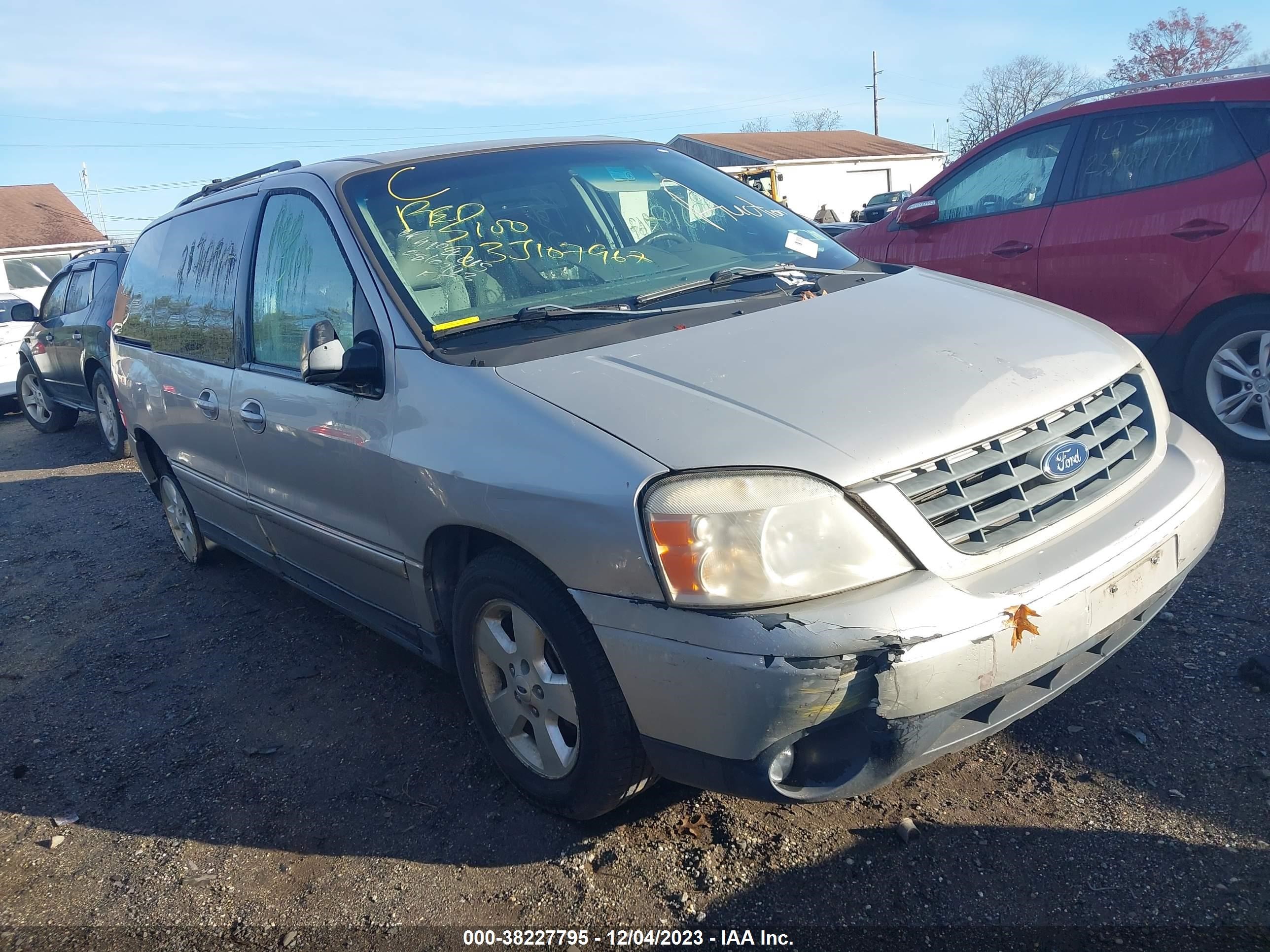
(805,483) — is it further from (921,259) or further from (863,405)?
(921,259)

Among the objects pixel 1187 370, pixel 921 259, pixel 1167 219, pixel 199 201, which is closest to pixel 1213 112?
pixel 1167 219

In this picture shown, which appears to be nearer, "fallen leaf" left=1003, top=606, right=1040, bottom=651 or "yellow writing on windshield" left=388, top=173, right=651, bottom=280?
"fallen leaf" left=1003, top=606, right=1040, bottom=651

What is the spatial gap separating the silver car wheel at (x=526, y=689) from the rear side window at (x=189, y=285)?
1887 millimetres

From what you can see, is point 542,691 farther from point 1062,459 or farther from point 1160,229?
point 1160,229

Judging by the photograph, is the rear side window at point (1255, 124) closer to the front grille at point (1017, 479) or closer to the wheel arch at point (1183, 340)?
the wheel arch at point (1183, 340)

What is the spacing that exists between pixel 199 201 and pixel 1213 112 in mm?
4862

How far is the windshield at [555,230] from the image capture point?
304cm

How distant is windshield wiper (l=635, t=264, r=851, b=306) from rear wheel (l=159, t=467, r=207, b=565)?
9.83ft

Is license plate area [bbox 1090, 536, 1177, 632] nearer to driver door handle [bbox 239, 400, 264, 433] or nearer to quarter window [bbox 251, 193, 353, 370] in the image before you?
quarter window [bbox 251, 193, 353, 370]

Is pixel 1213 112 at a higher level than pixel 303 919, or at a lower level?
higher

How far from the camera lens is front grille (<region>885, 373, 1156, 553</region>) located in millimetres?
2203

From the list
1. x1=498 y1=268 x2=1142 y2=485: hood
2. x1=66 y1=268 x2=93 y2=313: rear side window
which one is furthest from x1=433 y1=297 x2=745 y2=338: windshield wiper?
x1=66 y1=268 x2=93 y2=313: rear side window

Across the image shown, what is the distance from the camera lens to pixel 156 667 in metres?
4.20

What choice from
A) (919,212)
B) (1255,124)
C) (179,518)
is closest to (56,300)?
(179,518)
